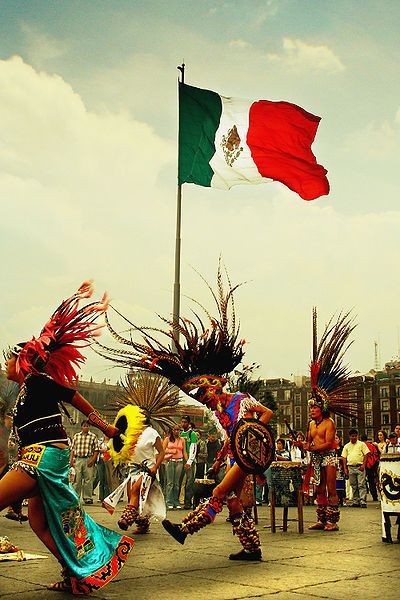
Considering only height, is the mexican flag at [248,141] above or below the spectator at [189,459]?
above

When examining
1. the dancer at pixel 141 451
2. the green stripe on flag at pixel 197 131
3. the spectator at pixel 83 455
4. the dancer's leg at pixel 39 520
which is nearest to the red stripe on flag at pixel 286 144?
the green stripe on flag at pixel 197 131

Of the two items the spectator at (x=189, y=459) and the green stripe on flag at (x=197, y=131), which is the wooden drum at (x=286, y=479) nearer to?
the spectator at (x=189, y=459)

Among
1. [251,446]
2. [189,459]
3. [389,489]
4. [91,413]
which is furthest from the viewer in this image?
[189,459]

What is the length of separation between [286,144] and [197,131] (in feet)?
7.85

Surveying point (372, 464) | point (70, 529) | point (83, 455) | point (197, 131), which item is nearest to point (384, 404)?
point (372, 464)

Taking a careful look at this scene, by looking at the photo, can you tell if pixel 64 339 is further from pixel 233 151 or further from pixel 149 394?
pixel 233 151

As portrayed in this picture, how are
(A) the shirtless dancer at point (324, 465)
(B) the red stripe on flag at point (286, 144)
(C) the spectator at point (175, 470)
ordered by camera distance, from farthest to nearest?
(B) the red stripe on flag at point (286, 144) < (C) the spectator at point (175, 470) < (A) the shirtless dancer at point (324, 465)

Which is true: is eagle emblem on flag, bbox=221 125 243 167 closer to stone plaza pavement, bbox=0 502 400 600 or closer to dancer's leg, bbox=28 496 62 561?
stone plaza pavement, bbox=0 502 400 600

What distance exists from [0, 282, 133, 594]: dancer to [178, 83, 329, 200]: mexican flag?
486 inches

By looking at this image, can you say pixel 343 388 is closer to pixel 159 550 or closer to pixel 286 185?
pixel 159 550

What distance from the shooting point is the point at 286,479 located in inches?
417

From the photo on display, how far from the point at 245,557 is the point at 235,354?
88.9 inches

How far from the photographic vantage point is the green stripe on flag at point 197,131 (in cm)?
1797

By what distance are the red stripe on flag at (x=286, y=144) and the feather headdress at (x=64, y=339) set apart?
1295 cm
